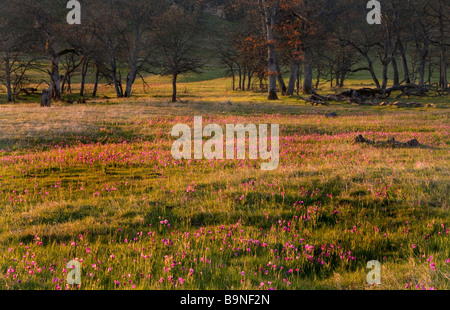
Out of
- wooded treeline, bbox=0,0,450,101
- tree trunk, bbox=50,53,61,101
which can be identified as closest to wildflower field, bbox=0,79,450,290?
wooded treeline, bbox=0,0,450,101

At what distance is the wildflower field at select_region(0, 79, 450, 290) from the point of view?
4609 millimetres

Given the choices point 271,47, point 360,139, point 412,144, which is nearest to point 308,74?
point 271,47

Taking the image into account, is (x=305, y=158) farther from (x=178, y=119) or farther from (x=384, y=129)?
(x=178, y=119)

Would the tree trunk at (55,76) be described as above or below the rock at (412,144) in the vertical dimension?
above

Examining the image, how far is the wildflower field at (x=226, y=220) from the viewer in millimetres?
4609

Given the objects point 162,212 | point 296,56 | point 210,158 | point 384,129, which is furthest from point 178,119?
point 296,56

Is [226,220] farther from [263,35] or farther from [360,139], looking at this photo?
[263,35]

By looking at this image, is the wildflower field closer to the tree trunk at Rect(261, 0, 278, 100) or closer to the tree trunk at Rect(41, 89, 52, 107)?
the tree trunk at Rect(41, 89, 52, 107)

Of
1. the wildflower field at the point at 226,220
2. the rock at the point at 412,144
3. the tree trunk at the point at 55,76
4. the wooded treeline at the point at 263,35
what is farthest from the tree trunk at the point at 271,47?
the wildflower field at the point at 226,220

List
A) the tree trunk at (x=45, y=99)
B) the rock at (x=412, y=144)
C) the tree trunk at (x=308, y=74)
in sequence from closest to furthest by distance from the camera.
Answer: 1. the rock at (x=412, y=144)
2. the tree trunk at (x=45, y=99)
3. the tree trunk at (x=308, y=74)

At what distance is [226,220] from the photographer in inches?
263

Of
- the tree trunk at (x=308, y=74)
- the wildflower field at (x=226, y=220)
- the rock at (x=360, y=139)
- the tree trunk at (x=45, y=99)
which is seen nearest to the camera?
the wildflower field at (x=226, y=220)

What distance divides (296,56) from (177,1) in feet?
435

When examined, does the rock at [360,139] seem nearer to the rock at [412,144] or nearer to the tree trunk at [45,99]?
the rock at [412,144]
